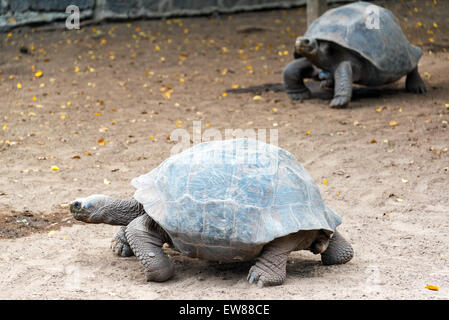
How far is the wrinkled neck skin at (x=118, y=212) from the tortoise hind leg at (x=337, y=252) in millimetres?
1221

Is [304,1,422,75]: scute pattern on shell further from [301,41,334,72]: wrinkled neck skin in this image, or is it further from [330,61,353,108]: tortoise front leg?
[330,61,353,108]: tortoise front leg

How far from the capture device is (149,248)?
378cm

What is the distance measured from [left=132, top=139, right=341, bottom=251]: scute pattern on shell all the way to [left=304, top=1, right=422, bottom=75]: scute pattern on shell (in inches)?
189

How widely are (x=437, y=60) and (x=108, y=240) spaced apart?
7.28m

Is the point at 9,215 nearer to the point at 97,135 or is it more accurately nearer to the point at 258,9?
the point at 97,135

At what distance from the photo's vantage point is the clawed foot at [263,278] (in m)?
3.54

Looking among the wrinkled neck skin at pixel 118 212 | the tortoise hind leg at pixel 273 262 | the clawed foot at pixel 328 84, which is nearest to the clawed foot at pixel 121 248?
the wrinkled neck skin at pixel 118 212

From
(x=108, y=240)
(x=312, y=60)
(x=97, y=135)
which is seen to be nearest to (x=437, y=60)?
(x=312, y=60)

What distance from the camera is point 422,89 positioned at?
8.57 meters

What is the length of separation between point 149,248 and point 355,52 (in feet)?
17.4

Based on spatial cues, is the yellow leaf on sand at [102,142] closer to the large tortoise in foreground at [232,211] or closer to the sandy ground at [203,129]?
the sandy ground at [203,129]

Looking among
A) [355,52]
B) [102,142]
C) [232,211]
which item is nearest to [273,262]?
[232,211]

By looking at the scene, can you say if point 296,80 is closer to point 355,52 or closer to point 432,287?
point 355,52

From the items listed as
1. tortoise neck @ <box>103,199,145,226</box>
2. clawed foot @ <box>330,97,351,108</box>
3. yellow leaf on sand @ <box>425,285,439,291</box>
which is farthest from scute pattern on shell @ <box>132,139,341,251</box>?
clawed foot @ <box>330,97,351,108</box>
